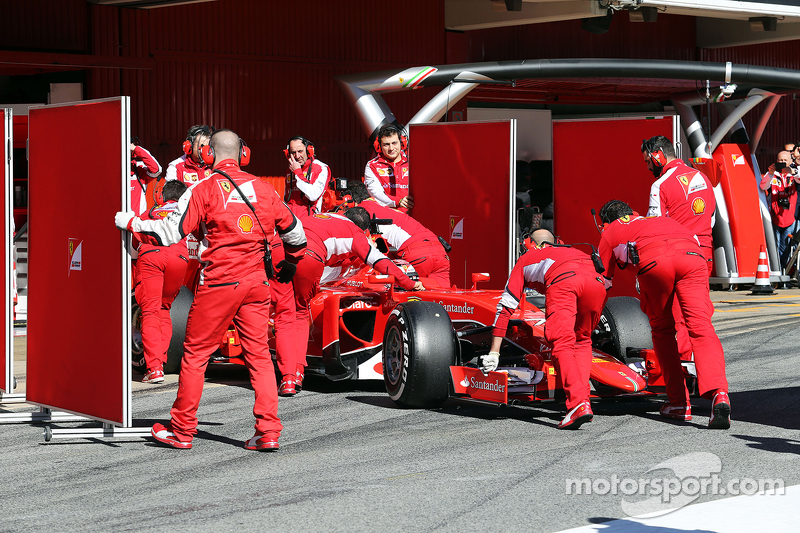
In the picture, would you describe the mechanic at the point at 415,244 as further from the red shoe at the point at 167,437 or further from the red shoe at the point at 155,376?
the red shoe at the point at 167,437

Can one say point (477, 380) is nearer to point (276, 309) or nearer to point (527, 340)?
point (527, 340)

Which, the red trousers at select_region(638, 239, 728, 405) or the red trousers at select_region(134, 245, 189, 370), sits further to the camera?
the red trousers at select_region(134, 245, 189, 370)

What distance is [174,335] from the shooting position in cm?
966


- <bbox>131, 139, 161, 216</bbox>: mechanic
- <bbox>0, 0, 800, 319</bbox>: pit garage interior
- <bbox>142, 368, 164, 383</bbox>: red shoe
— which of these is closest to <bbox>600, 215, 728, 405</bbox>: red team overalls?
<bbox>0, 0, 800, 319</bbox>: pit garage interior

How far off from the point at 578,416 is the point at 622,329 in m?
1.29

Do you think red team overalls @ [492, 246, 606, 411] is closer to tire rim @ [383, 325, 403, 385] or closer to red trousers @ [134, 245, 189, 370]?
tire rim @ [383, 325, 403, 385]

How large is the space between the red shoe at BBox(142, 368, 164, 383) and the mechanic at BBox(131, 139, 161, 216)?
206 centimetres

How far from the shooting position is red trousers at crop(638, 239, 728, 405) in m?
7.12

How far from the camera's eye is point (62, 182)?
6984 millimetres

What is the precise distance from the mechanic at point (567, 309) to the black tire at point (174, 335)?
10.7 ft

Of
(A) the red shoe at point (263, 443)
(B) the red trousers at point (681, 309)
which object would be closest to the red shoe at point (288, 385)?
(A) the red shoe at point (263, 443)

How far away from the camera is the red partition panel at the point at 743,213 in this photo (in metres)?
16.1

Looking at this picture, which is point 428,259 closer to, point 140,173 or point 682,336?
point 682,336

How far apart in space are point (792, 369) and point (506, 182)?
2952 mm
